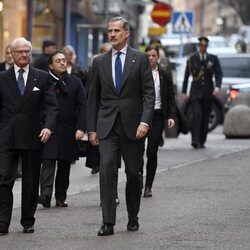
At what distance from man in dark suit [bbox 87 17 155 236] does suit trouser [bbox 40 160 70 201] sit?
2454 millimetres

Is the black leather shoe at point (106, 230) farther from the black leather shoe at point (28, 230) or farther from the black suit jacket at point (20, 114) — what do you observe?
the black suit jacket at point (20, 114)

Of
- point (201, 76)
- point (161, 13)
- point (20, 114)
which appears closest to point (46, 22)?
point (161, 13)

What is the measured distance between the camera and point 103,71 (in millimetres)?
10727

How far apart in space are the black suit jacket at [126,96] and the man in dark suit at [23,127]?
1.60ft

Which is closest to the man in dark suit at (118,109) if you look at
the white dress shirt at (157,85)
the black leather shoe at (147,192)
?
the black leather shoe at (147,192)

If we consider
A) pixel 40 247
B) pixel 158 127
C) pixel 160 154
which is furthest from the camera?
pixel 160 154

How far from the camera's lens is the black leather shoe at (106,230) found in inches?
417

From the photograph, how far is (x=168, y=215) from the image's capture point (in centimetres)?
1200

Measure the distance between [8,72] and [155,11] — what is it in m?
19.0

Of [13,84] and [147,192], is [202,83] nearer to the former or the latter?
[147,192]

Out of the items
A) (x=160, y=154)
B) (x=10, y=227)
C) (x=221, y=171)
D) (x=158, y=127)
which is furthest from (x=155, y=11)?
(x=10, y=227)

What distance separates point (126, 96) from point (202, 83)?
10424mm

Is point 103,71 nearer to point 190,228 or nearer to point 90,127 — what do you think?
point 90,127

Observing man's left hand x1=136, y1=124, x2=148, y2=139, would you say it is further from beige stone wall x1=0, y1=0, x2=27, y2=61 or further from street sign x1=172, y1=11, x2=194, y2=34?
street sign x1=172, y1=11, x2=194, y2=34
